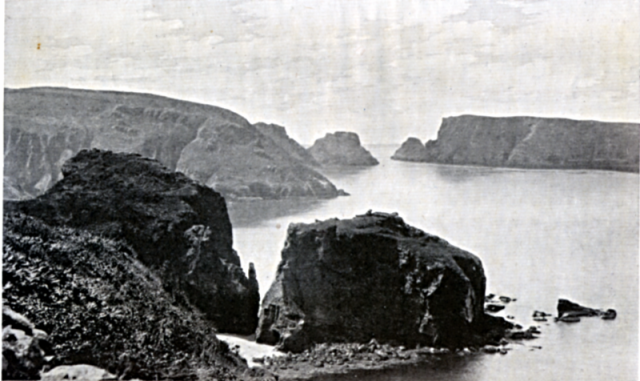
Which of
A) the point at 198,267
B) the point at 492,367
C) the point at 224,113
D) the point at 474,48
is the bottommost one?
the point at 492,367

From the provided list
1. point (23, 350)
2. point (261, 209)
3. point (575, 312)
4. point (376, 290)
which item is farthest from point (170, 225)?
point (575, 312)

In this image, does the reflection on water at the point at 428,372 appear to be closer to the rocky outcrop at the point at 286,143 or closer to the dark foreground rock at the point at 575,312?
the dark foreground rock at the point at 575,312

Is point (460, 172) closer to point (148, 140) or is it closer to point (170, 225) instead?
point (170, 225)

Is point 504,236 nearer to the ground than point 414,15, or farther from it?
nearer to the ground

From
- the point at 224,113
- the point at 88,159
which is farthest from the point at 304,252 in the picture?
the point at 88,159

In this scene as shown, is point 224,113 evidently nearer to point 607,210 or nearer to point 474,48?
point 474,48

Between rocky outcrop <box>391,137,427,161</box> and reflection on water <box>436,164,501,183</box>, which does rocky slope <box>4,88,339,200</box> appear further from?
reflection on water <box>436,164,501,183</box>
